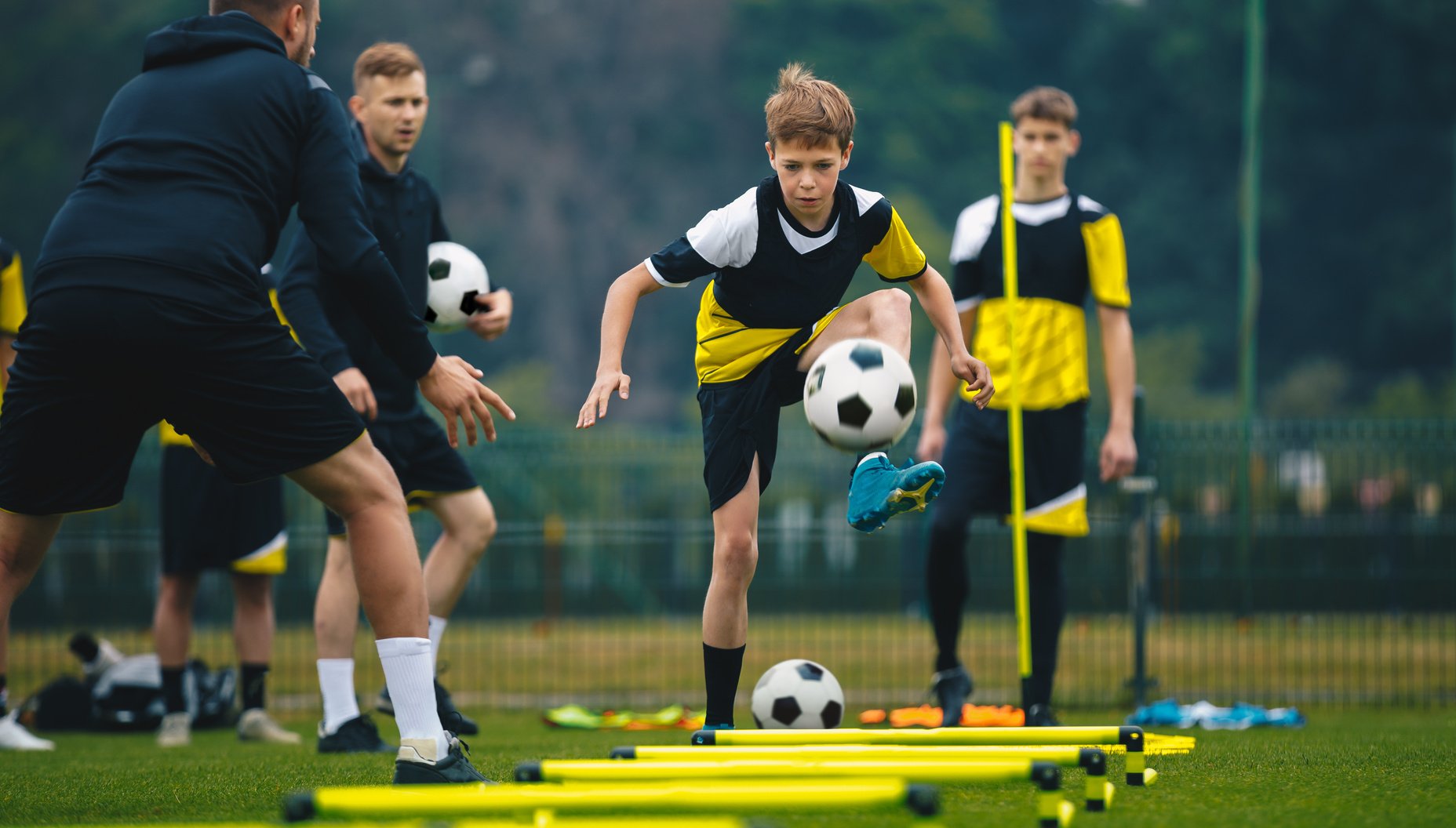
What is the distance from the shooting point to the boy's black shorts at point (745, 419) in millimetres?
5340

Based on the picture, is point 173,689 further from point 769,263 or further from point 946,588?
point 769,263

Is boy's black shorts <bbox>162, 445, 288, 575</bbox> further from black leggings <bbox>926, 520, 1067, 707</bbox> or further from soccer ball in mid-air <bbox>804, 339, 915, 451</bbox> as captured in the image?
soccer ball in mid-air <bbox>804, 339, 915, 451</bbox>

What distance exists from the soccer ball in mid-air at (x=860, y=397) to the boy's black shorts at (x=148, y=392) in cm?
147

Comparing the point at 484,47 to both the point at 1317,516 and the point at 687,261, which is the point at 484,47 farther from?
the point at 687,261

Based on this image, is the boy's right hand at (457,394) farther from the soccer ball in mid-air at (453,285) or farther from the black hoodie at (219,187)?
the soccer ball in mid-air at (453,285)

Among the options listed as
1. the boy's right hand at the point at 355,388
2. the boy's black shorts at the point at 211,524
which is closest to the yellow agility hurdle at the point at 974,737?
the boy's right hand at the point at 355,388

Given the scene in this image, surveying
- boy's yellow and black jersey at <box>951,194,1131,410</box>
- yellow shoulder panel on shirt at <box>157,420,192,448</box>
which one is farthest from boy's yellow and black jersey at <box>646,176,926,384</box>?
yellow shoulder panel on shirt at <box>157,420,192,448</box>

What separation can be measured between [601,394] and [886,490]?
902mm

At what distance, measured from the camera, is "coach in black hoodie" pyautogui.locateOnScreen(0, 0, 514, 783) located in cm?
393

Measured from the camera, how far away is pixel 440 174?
45375 mm

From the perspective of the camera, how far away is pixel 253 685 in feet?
24.3

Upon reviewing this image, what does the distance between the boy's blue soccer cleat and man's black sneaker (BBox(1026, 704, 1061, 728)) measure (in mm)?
1749

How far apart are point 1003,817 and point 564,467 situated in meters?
9.67

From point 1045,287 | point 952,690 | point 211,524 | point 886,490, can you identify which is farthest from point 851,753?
point 211,524
